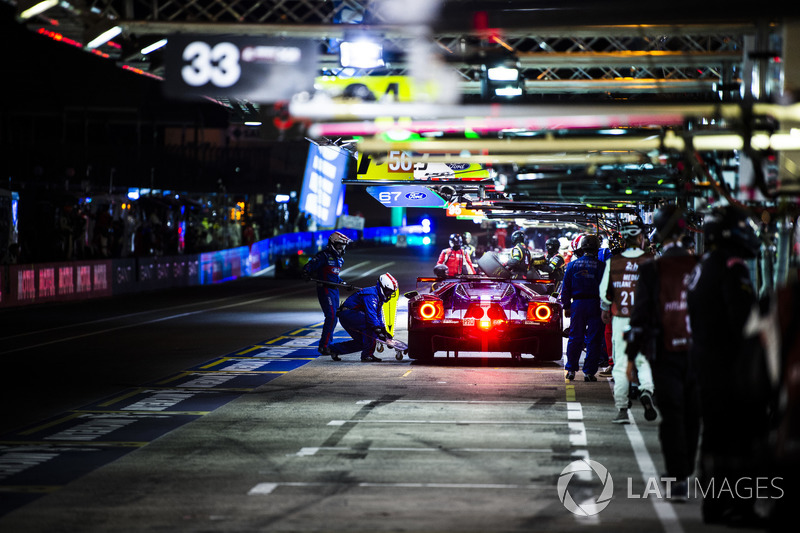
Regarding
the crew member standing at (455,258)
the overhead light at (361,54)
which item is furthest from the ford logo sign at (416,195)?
the overhead light at (361,54)

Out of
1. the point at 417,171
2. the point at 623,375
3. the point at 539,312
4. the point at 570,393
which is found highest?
the point at 417,171

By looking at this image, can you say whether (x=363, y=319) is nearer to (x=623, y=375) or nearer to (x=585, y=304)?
(x=585, y=304)

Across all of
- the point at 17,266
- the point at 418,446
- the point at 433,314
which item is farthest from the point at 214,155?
the point at 418,446

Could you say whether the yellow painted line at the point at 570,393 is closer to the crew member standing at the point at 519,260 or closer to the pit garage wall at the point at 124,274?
the crew member standing at the point at 519,260

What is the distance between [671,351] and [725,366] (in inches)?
42.8

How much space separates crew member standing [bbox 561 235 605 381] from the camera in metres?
14.0

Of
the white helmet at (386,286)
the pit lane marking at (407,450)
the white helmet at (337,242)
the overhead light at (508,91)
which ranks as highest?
the overhead light at (508,91)

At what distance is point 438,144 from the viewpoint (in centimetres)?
904

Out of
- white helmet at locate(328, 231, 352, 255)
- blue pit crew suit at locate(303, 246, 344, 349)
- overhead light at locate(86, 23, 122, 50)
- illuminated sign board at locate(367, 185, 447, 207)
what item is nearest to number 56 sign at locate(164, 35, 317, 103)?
overhead light at locate(86, 23, 122, 50)

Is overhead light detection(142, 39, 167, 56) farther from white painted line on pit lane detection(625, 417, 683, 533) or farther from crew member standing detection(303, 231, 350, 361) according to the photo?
white painted line on pit lane detection(625, 417, 683, 533)

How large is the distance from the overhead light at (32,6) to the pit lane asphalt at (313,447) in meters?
4.13

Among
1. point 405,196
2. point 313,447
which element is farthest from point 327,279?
point 313,447

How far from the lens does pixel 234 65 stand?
11.2 meters
